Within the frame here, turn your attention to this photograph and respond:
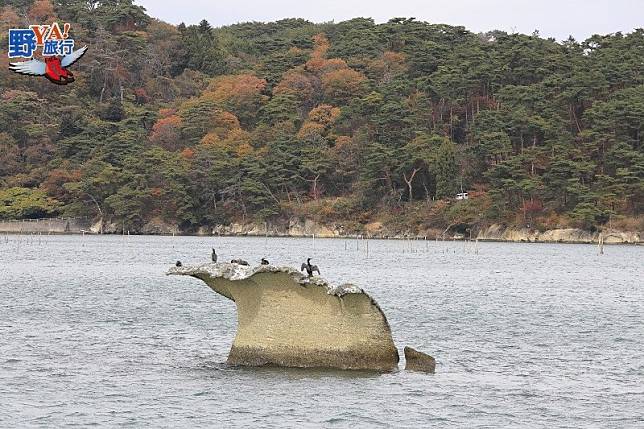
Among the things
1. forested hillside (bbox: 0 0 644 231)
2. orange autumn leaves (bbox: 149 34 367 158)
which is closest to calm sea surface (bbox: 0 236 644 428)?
forested hillside (bbox: 0 0 644 231)

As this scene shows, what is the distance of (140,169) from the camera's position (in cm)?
11912

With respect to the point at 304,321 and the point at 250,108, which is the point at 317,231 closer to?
the point at 250,108

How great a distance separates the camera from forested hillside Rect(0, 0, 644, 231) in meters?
102

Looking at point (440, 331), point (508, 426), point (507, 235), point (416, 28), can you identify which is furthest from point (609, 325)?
point (416, 28)

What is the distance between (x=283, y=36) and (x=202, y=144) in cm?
4956

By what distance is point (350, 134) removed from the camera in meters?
122

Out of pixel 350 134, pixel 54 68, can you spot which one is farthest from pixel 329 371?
pixel 350 134

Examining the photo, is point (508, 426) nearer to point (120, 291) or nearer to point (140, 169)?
point (120, 291)

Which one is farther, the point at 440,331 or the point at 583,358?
the point at 440,331

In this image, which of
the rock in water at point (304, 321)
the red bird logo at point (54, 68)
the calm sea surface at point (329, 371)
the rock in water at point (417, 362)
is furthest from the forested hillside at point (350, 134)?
the rock in water at point (304, 321)

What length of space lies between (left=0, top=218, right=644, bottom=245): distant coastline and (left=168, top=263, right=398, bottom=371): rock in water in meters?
78.7

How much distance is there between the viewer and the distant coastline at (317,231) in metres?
102

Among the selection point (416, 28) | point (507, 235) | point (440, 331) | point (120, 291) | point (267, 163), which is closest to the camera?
point (440, 331)

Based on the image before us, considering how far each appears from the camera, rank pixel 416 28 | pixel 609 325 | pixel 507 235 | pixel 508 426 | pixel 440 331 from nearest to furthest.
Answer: pixel 508 426 → pixel 440 331 → pixel 609 325 → pixel 507 235 → pixel 416 28
